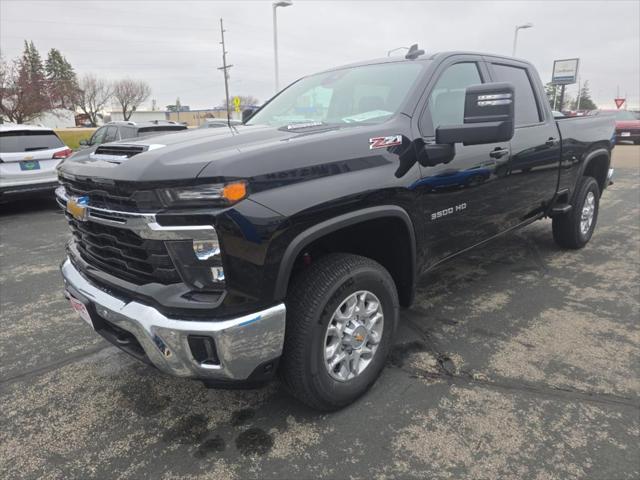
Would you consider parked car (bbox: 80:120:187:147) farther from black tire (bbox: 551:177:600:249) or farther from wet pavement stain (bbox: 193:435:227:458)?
wet pavement stain (bbox: 193:435:227:458)

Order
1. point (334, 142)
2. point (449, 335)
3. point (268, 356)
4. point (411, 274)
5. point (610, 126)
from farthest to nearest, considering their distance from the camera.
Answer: point (610, 126) → point (449, 335) → point (411, 274) → point (334, 142) → point (268, 356)

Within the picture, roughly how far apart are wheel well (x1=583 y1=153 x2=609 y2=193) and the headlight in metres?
4.71

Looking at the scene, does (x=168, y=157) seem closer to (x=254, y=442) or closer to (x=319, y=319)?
(x=319, y=319)

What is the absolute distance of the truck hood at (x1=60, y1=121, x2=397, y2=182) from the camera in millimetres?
1946

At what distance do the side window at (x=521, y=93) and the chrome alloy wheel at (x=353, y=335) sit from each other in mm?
2304

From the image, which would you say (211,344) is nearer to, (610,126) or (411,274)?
(411,274)

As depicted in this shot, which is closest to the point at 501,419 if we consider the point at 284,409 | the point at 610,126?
the point at 284,409

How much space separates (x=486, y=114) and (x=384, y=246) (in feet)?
3.09

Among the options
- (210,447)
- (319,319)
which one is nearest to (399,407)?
(319,319)

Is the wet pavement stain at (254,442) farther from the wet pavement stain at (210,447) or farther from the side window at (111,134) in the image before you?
the side window at (111,134)

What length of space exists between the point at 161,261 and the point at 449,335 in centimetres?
221

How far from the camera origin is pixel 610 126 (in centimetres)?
542

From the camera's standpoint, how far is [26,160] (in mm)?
7637

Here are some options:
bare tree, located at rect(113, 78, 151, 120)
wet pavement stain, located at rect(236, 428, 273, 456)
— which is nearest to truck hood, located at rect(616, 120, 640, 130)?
wet pavement stain, located at rect(236, 428, 273, 456)
